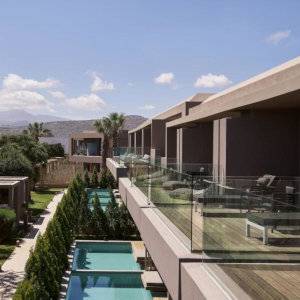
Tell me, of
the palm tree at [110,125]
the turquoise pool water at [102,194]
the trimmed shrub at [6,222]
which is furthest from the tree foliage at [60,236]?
the palm tree at [110,125]

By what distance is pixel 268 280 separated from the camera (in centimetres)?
474

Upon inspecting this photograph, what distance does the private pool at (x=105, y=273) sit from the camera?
18.2m

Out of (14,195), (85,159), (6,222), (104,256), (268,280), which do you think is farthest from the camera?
(85,159)

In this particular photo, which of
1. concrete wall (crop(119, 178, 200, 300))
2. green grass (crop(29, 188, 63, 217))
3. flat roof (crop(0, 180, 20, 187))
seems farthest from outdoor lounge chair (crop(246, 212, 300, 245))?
green grass (crop(29, 188, 63, 217))

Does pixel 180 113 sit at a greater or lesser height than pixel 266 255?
greater

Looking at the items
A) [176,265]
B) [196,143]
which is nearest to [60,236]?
[196,143]

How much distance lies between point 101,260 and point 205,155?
7143mm

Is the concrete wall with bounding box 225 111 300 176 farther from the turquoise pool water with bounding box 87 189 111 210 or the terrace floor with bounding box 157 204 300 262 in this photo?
the turquoise pool water with bounding box 87 189 111 210

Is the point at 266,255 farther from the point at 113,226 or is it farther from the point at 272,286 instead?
the point at 113,226

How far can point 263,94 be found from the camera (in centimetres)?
1298

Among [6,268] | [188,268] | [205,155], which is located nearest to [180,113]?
[205,155]

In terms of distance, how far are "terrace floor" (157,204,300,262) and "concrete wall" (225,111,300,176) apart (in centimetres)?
917

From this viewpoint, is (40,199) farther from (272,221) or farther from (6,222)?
(272,221)

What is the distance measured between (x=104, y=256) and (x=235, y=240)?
19023 mm
